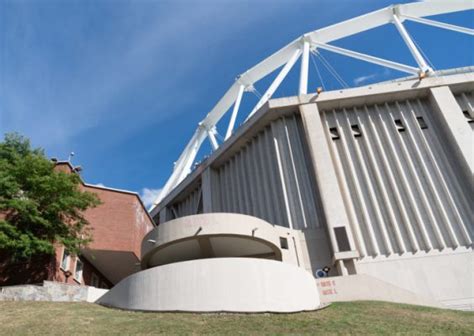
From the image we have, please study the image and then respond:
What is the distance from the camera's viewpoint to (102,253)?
28.1 meters

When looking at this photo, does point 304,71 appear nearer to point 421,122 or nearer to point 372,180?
point 421,122

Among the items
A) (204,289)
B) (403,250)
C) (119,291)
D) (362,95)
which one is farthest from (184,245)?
(362,95)

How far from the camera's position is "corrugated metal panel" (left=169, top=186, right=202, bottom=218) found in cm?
4092

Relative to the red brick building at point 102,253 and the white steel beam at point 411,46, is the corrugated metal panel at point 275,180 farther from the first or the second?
the white steel beam at point 411,46

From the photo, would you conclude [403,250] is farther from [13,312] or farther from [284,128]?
[13,312]

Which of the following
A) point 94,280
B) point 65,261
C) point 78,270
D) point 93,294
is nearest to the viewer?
point 93,294

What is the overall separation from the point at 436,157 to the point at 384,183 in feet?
15.6

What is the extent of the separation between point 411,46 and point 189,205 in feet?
92.9

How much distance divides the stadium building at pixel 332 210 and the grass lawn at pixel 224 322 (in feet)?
3.95

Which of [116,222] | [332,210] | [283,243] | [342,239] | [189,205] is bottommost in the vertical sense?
[342,239]

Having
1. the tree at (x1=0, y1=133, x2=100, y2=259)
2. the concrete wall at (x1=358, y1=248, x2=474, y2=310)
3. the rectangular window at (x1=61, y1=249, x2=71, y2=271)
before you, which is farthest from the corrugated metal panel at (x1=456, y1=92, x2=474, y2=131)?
the rectangular window at (x1=61, y1=249, x2=71, y2=271)

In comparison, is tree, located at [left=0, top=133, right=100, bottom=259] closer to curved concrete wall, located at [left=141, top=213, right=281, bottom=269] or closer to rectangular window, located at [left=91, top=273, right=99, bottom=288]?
curved concrete wall, located at [left=141, top=213, right=281, bottom=269]

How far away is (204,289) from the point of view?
16.5m

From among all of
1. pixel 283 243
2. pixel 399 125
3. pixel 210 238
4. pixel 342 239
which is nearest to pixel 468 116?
pixel 399 125
